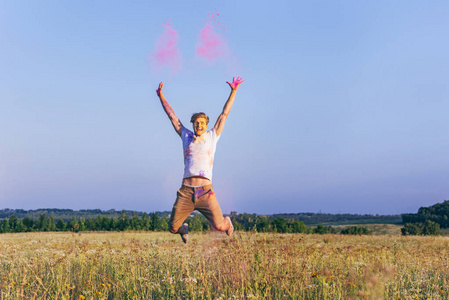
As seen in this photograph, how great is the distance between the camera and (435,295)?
564cm

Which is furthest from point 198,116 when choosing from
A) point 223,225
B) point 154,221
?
point 154,221

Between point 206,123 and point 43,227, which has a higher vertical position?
point 206,123

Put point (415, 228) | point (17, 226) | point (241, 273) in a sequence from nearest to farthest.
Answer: point (241, 273)
point (415, 228)
point (17, 226)

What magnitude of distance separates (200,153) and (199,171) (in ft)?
1.05

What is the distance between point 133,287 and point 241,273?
1882 mm

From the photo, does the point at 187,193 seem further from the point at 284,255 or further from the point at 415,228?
the point at 415,228

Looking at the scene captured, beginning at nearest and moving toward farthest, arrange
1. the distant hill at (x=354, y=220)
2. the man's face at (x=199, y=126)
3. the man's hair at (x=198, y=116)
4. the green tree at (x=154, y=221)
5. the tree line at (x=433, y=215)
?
1. the man's face at (x=199, y=126)
2. the man's hair at (x=198, y=116)
3. the green tree at (x=154, y=221)
4. the tree line at (x=433, y=215)
5. the distant hill at (x=354, y=220)

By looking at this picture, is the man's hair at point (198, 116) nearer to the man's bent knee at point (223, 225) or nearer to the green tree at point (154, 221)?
the man's bent knee at point (223, 225)

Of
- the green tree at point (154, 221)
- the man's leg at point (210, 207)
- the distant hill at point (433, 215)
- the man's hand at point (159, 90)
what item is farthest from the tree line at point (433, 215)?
the man's hand at point (159, 90)

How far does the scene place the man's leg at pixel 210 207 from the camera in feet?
21.3

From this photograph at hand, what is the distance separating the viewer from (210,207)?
659cm

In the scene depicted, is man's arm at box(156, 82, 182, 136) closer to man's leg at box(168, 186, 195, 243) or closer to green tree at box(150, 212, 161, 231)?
man's leg at box(168, 186, 195, 243)

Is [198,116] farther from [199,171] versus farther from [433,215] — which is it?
[433,215]

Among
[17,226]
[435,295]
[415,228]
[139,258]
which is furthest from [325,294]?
[17,226]
